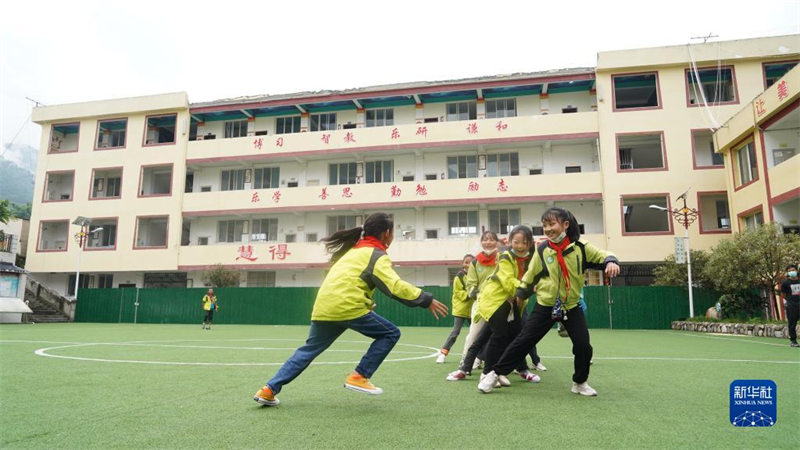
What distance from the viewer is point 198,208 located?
31891 mm

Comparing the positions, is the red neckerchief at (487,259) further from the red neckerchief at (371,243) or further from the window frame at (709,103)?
the window frame at (709,103)

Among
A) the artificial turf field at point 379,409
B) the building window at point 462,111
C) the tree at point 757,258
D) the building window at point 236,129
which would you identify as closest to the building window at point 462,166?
the building window at point 462,111

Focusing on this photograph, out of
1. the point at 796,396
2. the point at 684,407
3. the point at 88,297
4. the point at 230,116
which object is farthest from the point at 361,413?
the point at 230,116

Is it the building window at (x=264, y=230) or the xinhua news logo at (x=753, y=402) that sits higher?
the building window at (x=264, y=230)

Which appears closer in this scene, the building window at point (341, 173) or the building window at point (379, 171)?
the building window at point (379, 171)

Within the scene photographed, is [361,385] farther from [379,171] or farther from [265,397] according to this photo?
[379,171]

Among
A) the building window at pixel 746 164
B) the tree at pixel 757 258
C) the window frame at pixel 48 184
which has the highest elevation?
the window frame at pixel 48 184

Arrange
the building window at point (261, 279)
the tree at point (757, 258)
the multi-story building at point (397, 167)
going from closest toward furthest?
the tree at point (757, 258) → the multi-story building at point (397, 167) → the building window at point (261, 279)

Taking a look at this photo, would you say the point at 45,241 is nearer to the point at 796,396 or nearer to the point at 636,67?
the point at 636,67

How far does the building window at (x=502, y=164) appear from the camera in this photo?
30.0 metres

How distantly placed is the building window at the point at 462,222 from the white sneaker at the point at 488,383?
24.4 metres

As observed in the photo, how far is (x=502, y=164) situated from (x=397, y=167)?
6.21 meters

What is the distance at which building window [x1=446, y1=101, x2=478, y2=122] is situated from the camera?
31.3m

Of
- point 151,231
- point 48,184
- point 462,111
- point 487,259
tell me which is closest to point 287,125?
point 462,111
